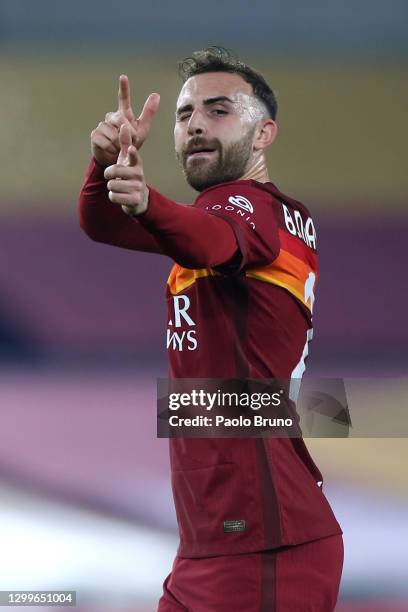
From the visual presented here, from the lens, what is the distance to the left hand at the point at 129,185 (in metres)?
1.36

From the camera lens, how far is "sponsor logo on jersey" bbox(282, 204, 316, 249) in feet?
5.82

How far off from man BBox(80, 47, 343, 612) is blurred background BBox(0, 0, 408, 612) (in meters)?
0.88

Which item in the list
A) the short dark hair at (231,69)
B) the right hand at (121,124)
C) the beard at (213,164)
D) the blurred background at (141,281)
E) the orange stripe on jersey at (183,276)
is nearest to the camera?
the right hand at (121,124)

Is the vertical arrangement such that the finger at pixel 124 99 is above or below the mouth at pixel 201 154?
below

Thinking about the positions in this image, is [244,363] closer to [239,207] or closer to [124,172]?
[239,207]

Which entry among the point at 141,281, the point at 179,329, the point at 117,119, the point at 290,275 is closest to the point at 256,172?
the point at 290,275

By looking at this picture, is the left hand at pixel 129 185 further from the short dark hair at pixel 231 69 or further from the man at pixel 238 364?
the short dark hair at pixel 231 69

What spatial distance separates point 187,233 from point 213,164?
0.49 metres

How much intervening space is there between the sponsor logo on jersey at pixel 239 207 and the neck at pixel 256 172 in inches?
11.4

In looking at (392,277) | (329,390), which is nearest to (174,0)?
(392,277)

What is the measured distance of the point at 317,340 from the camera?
2.67 metres

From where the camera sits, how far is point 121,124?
4.83 feet

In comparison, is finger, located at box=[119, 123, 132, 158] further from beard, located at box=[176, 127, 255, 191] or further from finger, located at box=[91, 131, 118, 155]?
beard, located at box=[176, 127, 255, 191]

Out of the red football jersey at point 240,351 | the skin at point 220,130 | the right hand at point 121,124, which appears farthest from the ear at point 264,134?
the right hand at point 121,124
